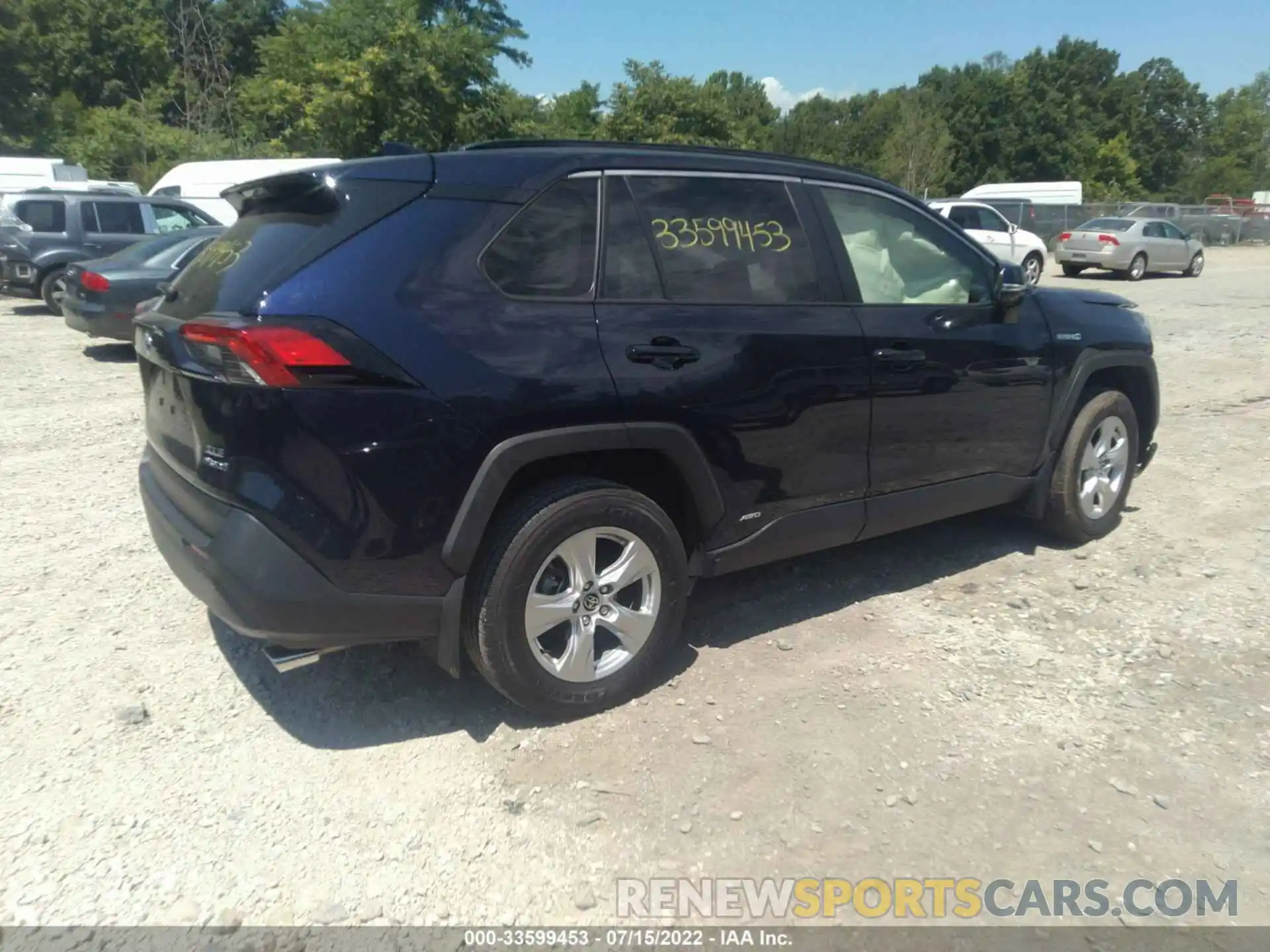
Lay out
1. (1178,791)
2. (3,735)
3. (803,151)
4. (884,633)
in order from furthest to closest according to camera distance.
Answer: (803,151) → (884,633) → (3,735) → (1178,791)

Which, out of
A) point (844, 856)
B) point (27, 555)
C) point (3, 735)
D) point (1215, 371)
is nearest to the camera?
point (844, 856)

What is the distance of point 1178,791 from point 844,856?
1187 mm

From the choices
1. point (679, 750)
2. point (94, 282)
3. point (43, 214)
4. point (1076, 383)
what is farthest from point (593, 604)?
point (43, 214)

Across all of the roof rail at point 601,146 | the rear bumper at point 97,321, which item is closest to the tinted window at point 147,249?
the rear bumper at point 97,321

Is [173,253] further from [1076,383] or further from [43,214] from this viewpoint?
[1076,383]

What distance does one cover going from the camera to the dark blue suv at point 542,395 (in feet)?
9.41

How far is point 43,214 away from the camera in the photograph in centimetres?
1395

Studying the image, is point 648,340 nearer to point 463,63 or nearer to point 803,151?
point 463,63

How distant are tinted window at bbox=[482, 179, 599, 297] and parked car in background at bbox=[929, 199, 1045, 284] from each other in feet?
67.2

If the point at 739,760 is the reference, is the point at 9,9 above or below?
above

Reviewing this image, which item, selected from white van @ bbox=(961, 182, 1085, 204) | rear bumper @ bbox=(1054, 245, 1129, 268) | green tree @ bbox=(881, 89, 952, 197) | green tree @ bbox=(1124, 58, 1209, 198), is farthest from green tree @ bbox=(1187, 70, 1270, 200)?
rear bumper @ bbox=(1054, 245, 1129, 268)

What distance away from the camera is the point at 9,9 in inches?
1706

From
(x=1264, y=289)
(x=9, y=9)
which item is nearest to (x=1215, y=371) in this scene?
(x=1264, y=289)

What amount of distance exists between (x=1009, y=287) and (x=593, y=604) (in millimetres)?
2539
